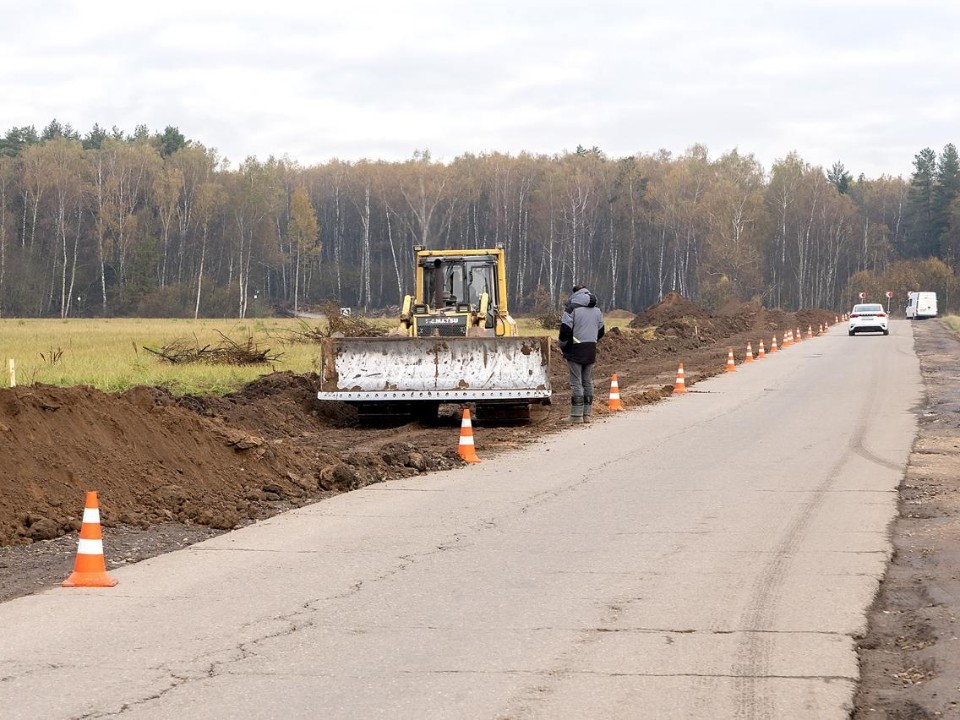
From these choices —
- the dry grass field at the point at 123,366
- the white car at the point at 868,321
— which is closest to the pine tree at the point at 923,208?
the white car at the point at 868,321

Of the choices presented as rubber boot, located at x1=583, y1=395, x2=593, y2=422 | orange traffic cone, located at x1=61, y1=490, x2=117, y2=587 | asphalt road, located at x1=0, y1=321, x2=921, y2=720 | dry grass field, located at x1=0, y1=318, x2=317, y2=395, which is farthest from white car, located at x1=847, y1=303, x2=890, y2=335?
orange traffic cone, located at x1=61, y1=490, x2=117, y2=587

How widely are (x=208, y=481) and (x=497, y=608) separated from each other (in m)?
5.91

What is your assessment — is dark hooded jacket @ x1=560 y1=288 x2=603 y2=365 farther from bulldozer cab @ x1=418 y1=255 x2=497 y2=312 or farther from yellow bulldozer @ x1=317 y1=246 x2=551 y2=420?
bulldozer cab @ x1=418 y1=255 x2=497 y2=312

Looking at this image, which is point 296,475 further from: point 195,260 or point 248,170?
point 248,170

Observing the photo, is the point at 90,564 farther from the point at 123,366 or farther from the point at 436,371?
the point at 123,366

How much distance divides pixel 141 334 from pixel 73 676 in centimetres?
5152

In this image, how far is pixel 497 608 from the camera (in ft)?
→ 27.0

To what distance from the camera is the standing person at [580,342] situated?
2111 cm

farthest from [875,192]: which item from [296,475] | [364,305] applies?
[296,475]

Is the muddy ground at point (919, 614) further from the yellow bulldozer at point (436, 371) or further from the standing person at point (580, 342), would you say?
the yellow bulldozer at point (436, 371)

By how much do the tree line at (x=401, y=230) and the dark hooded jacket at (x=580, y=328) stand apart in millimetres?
80245

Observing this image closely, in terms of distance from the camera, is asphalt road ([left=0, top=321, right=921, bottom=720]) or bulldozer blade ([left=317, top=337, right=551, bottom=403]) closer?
asphalt road ([left=0, top=321, right=921, bottom=720])

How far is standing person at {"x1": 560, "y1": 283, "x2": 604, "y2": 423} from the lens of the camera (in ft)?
69.3

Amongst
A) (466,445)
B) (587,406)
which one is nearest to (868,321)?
(587,406)
